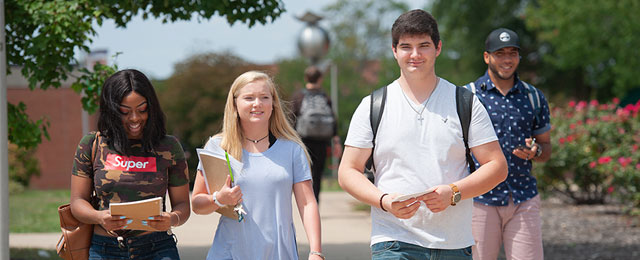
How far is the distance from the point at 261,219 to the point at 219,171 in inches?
11.9

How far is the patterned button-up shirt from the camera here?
14.7 feet

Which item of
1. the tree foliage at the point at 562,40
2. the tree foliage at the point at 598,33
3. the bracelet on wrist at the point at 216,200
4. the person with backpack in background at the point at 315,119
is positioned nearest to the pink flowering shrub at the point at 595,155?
the person with backpack in background at the point at 315,119

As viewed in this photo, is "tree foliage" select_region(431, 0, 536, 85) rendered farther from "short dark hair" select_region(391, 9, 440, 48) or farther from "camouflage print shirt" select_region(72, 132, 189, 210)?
"camouflage print shirt" select_region(72, 132, 189, 210)

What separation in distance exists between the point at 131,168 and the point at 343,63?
170 feet

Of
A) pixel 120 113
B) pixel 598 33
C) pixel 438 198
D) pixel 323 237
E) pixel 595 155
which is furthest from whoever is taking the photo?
pixel 598 33

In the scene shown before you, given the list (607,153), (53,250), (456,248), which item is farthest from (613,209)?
(456,248)

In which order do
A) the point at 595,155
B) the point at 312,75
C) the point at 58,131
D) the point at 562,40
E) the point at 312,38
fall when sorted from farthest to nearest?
the point at 58,131 → the point at 562,40 → the point at 312,38 → the point at 595,155 → the point at 312,75

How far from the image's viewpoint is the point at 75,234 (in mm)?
3432

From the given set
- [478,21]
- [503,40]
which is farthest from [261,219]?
[478,21]

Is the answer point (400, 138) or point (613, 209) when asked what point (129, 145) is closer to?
point (400, 138)

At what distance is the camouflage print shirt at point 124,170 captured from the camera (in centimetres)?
335

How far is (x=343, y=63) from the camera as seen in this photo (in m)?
54.8

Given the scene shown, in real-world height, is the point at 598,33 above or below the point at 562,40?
above

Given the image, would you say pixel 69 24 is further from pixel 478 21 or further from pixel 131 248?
pixel 478 21
